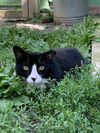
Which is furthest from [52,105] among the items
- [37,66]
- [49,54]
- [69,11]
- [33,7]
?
[33,7]

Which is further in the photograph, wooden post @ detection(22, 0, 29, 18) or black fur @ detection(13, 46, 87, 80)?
wooden post @ detection(22, 0, 29, 18)

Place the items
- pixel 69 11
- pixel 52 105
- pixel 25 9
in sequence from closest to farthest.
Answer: pixel 52 105
pixel 69 11
pixel 25 9

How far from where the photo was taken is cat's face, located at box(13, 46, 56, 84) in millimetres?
3906

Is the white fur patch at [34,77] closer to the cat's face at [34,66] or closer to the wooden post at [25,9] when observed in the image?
the cat's face at [34,66]

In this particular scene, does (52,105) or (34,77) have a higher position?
(34,77)

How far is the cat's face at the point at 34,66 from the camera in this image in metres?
3.91

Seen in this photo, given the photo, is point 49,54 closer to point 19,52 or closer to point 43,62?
point 43,62

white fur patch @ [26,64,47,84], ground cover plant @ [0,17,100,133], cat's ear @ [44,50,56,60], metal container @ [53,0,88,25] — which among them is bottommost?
ground cover plant @ [0,17,100,133]

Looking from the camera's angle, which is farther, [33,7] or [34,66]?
[33,7]

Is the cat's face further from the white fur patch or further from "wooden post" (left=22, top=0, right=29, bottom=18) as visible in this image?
"wooden post" (left=22, top=0, right=29, bottom=18)

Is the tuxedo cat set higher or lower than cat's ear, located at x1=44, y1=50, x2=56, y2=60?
lower

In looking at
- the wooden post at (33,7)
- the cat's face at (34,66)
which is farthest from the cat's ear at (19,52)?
the wooden post at (33,7)

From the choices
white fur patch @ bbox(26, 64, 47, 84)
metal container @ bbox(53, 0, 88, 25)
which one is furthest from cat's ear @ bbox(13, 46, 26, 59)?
metal container @ bbox(53, 0, 88, 25)

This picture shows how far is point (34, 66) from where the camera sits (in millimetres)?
3918
